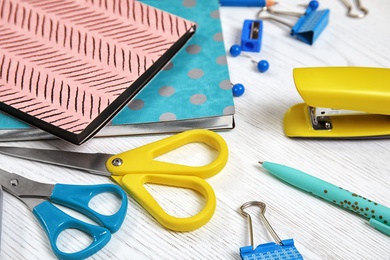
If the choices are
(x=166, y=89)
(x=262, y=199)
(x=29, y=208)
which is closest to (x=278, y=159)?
(x=262, y=199)

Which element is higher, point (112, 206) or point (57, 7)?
point (57, 7)

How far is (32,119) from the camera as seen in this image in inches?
23.8

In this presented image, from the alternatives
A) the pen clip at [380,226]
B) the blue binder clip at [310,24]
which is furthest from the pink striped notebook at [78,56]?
the pen clip at [380,226]

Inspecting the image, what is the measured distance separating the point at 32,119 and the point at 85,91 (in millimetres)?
67

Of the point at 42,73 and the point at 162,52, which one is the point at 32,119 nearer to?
the point at 42,73

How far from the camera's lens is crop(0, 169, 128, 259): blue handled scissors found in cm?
52

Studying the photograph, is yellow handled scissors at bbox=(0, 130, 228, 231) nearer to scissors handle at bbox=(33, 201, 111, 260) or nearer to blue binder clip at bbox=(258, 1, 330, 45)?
scissors handle at bbox=(33, 201, 111, 260)

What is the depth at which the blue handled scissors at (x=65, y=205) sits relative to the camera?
0.52 m

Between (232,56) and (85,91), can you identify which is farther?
(232,56)

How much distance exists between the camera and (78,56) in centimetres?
66

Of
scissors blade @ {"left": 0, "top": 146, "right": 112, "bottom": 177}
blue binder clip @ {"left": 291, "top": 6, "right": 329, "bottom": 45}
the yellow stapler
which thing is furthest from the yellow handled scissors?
blue binder clip @ {"left": 291, "top": 6, "right": 329, "bottom": 45}

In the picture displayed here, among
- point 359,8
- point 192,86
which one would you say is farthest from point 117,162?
point 359,8

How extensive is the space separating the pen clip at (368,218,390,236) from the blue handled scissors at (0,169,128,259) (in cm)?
25

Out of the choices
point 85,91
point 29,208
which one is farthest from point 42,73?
point 29,208
